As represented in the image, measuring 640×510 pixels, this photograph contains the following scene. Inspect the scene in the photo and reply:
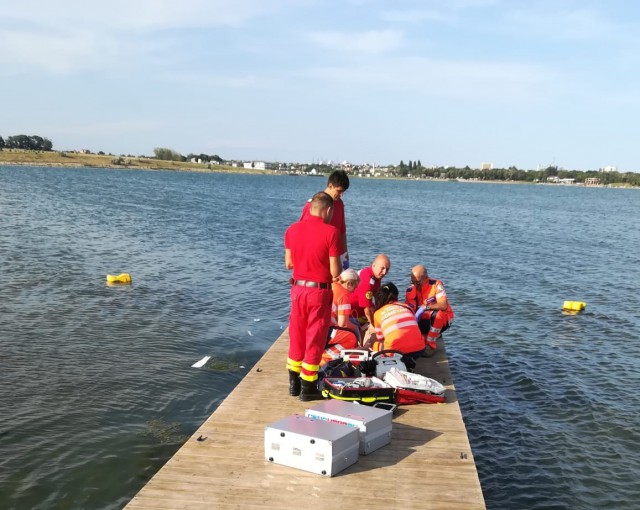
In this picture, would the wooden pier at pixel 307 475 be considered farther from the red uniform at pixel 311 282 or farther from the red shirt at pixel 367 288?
the red shirt at pixel 367 288

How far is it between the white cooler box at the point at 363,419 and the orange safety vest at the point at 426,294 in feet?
13.3

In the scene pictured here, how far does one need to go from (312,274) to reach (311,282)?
10 centimetres

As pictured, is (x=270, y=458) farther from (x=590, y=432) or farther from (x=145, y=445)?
(x=590, y=432)

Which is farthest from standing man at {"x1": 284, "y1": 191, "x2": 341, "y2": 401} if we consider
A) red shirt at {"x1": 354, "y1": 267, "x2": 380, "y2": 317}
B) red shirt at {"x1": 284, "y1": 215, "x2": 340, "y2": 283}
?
red shirt at {"x1": 354, "y1": 267, "x2": 380, "y2": 317}

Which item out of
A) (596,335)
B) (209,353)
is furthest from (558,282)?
(209,353)

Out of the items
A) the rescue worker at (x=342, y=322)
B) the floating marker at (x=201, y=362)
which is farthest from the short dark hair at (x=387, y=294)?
the floating marker at (x=201, y=362)

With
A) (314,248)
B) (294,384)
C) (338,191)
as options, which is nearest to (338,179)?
(338,191)

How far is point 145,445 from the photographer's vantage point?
323 inches

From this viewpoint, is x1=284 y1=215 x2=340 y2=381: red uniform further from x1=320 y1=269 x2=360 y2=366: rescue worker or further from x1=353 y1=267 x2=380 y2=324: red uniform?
x1=353 y1=267 x2=380 y2=324: red uniform

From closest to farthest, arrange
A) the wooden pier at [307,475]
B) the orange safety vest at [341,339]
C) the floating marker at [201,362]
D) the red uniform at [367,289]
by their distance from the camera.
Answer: the wooden pier at [307,475]
the orange safety vest at [341,339]
the red uniform at [367,289]
the floating marker at [201,362]

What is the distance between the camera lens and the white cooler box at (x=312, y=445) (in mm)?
5199

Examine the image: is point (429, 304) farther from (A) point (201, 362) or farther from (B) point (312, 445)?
(B) point (312, 445)

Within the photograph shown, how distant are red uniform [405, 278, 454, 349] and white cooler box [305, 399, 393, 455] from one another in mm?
4029

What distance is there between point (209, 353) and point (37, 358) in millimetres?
3380
